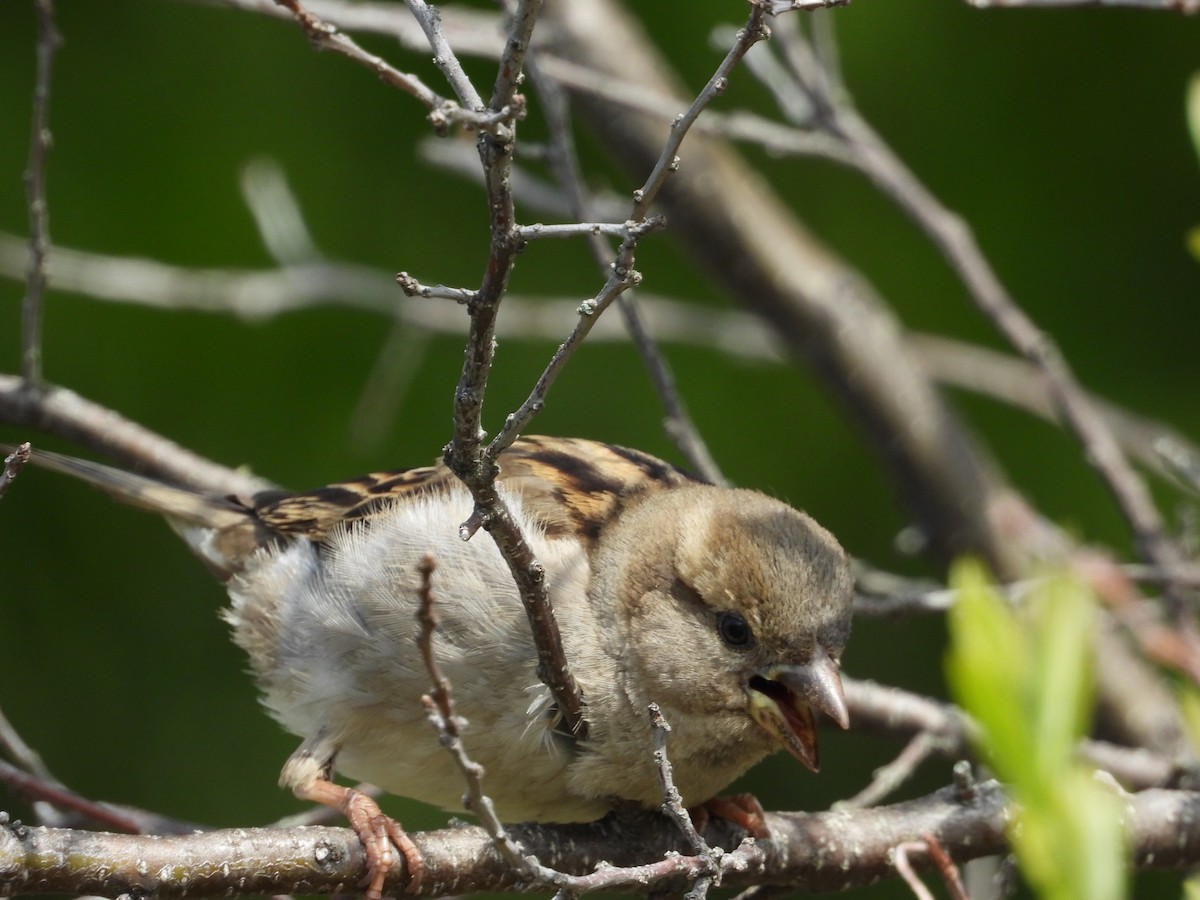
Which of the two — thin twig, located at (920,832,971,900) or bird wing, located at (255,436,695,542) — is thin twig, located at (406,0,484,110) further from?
bird wing, located at (255,436,695,542)

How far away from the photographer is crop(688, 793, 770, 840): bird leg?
8.46 ft

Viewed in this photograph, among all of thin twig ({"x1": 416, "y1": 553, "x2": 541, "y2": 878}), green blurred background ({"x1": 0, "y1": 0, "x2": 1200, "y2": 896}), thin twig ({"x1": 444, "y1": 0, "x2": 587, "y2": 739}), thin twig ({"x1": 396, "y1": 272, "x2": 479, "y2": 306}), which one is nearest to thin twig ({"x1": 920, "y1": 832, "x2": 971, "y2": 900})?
thin twig ({"x1": 416, "y1": 553, "x2": 541, "y2": 878})

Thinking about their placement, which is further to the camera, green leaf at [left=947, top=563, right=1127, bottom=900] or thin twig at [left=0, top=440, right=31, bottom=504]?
thin twig at [left=0, top=440, right=31, bottom=504]

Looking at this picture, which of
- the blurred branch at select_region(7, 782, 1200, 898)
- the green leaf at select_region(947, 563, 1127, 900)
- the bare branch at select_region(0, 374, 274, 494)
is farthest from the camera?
the bare branch at select_region(0, 374, 274, 494)

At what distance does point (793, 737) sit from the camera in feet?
8.35

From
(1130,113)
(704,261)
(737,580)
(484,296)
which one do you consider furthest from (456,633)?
(1130,113)

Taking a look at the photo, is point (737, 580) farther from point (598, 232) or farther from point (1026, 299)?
point (1026, 299)

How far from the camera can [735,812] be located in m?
2.65

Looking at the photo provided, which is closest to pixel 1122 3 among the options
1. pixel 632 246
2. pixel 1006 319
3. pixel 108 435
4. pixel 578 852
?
pixel 1006 319

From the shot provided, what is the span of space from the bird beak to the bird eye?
0.22ft

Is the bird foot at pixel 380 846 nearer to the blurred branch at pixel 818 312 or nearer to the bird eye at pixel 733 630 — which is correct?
the bird eye at pixel 733 630

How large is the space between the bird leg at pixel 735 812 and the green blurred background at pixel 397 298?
6.10 feet

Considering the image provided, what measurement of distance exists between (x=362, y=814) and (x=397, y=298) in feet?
7.48

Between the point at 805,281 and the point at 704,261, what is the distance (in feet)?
0.95
